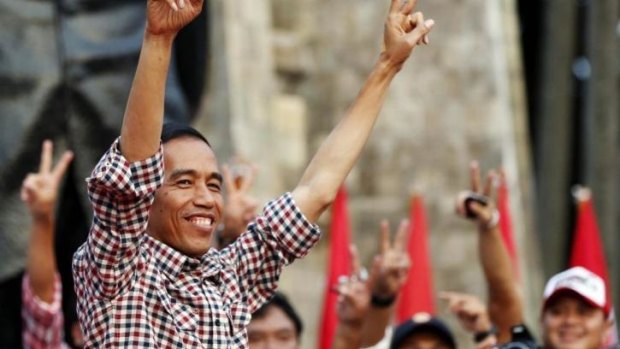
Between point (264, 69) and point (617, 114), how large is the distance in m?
4.55

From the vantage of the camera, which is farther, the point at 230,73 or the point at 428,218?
the point at 428,218

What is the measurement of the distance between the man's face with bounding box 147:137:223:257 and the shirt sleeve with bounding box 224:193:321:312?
0.62 feet

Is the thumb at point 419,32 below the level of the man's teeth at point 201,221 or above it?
above

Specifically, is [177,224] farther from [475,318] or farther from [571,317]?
[475,318]

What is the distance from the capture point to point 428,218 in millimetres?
11875

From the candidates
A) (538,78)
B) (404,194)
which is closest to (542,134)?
(538,78)

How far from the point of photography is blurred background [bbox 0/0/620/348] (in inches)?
273

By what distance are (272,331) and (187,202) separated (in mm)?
1880

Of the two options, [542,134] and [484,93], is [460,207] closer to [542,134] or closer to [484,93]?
[484,93]

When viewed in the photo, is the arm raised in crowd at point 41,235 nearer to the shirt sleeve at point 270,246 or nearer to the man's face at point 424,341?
the man's face at point 424,341

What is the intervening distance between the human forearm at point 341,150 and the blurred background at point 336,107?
2.23m

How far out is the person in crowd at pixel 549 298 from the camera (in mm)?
6203

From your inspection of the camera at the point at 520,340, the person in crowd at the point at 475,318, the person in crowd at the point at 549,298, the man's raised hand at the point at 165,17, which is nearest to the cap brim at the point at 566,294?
the person in crowd at the point at 549,298

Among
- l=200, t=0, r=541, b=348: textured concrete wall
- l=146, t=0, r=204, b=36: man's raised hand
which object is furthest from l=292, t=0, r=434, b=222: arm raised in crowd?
l=200, t=0, r=541, b=348: textured concrete wall
